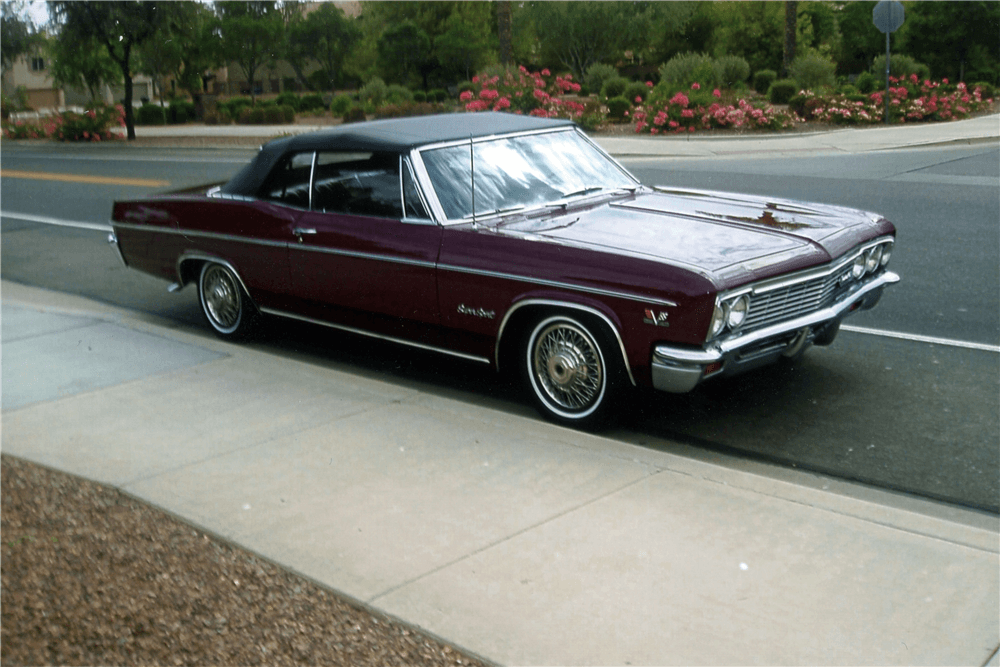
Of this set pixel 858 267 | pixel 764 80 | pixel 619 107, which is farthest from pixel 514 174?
pixel 764 80

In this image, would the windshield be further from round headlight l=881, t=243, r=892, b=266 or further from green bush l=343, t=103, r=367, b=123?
green bush l=343, t=103, r=367, b=123

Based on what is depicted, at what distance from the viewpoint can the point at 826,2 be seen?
59.7 meters

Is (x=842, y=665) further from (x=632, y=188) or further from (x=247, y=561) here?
(x=632, y=188)

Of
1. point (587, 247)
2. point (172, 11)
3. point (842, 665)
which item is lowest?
point (842, 665)

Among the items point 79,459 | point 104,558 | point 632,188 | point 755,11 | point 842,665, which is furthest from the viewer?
point 755,11

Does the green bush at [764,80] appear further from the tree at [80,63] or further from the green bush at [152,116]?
the green bush at [152,116]

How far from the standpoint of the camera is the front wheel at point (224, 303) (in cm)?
752

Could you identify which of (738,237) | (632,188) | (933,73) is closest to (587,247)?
(738,237)

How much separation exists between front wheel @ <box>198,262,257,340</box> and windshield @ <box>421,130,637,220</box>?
1.97 metres

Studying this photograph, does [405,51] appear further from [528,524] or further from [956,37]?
[528,524]

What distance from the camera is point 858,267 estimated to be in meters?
6.05

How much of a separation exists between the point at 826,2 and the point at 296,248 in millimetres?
59036

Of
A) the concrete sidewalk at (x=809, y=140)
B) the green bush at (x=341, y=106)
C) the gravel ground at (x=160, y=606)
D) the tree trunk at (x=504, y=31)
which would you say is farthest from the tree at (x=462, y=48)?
the gravel ground at (x=160, y=606)

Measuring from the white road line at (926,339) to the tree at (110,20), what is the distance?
30.3m
